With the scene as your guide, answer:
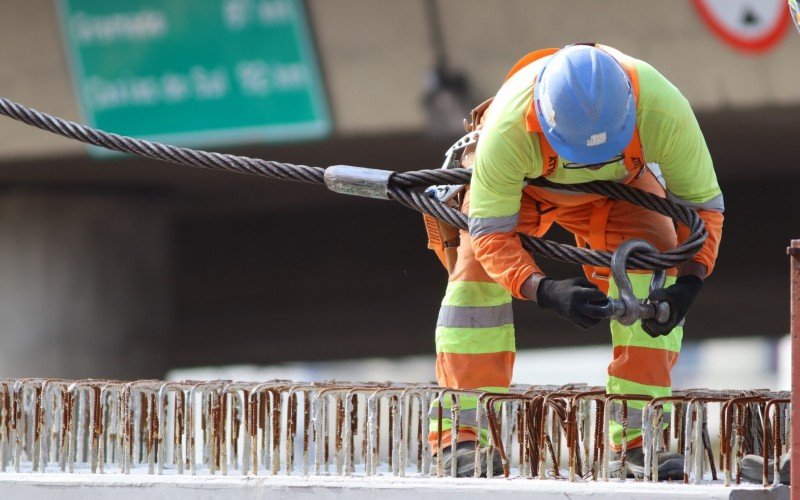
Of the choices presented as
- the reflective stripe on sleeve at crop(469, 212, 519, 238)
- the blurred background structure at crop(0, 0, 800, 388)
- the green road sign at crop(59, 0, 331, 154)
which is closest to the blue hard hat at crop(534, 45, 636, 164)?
the reflective stripe on sleeve at crop(469, 212, 519, 238)

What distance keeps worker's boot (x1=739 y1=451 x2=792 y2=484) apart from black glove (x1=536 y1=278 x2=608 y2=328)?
0.60m

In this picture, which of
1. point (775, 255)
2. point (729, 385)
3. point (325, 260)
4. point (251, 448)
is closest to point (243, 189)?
point (325, 260)

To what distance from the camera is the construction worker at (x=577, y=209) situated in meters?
4.25

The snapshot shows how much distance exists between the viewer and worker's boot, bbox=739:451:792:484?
12.3 ft

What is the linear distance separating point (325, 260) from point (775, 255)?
15.8ft

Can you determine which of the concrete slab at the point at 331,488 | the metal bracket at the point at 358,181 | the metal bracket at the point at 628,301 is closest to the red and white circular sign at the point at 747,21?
the metal bracket at the point at 358,181

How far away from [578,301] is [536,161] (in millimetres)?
501

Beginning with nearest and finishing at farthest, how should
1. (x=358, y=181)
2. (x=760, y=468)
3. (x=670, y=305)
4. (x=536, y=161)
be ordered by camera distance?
(x=760, y=468) → (x=670, y=305) → (x=536, y=161) → (x=358, y=181)

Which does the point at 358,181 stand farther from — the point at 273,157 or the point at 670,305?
the point at 273,157

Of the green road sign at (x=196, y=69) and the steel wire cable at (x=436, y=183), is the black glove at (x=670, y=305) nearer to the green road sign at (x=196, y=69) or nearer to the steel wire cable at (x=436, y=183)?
the steel wire cable at (x=436, y=183)

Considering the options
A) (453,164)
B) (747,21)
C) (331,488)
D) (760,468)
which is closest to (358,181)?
(453,164)

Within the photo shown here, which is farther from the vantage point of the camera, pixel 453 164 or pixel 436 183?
pixel 453 164

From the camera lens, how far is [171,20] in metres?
11.2

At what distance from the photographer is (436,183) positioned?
489cm
